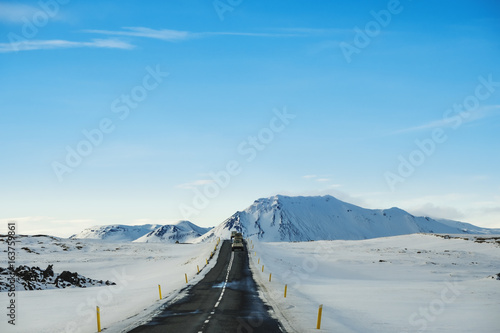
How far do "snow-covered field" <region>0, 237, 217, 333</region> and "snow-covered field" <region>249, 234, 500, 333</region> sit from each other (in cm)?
937

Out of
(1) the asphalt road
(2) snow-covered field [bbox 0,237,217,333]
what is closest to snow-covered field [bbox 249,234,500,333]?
(1) the asphalt road

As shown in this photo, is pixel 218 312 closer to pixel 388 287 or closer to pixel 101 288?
pixel 388 287

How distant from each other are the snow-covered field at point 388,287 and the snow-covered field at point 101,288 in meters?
9.37

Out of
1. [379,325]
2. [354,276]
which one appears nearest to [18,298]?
[379,325]

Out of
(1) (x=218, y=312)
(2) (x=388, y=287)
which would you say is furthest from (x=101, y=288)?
(2) (x=388, y=287)

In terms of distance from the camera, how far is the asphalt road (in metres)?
19.5

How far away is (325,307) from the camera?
Answer: 2742cm

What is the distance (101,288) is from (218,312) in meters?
24.3

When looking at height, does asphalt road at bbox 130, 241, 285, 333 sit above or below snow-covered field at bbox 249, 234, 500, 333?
above

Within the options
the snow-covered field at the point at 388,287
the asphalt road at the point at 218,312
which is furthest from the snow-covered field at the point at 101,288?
the snow-covered field at the point at 388,287

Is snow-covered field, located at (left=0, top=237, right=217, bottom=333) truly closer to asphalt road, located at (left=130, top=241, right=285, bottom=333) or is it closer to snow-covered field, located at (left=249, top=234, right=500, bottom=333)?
asphalt road, located at (left=130, top=241, right=285, bottom=333)

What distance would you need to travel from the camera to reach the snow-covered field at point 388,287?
75.3 feet

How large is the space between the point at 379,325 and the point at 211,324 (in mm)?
9004

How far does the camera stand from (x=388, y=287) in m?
39.8
